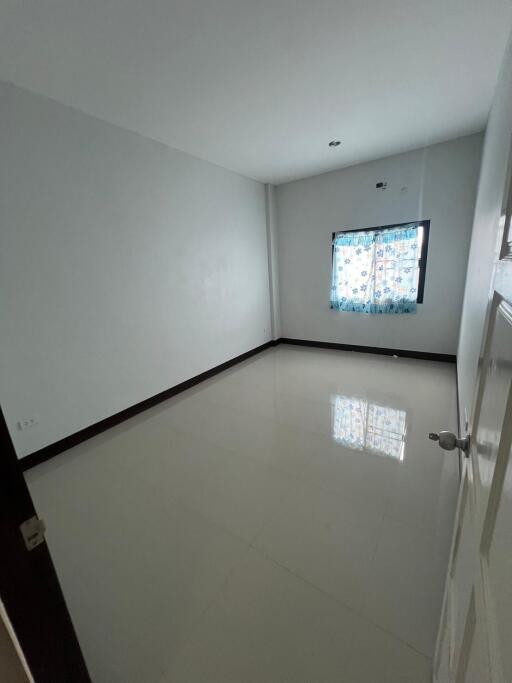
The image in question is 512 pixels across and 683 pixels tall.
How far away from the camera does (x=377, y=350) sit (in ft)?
13.5

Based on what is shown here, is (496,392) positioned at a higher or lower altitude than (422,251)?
lower

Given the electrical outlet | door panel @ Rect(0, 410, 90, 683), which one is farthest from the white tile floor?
door panel @ Rect(0, 410, 90, 683)

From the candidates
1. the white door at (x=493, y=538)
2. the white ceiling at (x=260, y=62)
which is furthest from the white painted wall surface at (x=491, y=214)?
the white door at (x=493, y=538)

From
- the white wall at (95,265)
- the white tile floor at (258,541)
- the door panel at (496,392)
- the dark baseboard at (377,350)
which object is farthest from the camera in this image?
the dark baseboard at (377,350)

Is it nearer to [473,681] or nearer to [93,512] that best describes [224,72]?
[473,681]

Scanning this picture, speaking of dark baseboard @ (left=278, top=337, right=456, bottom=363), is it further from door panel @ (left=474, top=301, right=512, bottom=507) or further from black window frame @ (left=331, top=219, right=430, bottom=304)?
door panel @ (left=474, top=301, right=512, bottom=507)

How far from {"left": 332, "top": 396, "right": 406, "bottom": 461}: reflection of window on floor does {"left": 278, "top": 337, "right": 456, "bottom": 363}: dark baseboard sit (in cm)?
151

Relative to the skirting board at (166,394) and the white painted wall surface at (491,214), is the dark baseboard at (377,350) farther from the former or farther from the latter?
the white painted wall surface at (491,214)

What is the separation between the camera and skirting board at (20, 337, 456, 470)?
86.9 inches

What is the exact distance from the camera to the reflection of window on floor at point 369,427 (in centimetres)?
213

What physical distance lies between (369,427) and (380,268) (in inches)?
93.2

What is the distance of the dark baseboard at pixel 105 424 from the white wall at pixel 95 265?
0.06m

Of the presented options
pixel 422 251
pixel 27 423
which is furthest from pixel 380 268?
pixel 27 423

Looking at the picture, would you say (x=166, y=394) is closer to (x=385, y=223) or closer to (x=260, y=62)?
(x=260, y=62)
